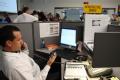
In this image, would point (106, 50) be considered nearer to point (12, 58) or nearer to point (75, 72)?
point (75, 72)

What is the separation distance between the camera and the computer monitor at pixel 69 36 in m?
2.76

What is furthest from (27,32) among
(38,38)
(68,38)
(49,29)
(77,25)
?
(77,25)

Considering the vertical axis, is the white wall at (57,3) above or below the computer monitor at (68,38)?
above

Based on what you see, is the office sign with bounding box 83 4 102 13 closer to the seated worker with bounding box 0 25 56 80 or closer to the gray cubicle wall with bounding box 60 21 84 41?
the gray cubicle wall with bounding box 60 21 84 41

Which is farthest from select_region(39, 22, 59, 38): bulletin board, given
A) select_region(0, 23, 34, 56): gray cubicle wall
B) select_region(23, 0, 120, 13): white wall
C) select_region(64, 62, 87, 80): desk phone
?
select_region(23, 0, 120, 13): white wall

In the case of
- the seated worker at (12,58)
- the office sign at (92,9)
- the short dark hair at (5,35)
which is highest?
the office sign at (92,9)

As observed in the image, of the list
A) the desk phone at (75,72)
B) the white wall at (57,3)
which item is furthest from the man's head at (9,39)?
the white wall at (57,3)

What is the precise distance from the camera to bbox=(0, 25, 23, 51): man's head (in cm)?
163

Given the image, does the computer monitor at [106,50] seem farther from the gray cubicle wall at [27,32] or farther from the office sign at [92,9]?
the gray cubicle wall at [27,32]

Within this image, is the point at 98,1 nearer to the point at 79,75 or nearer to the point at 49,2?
the point at 49,2

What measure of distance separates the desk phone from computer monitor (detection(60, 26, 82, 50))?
2.32 feet

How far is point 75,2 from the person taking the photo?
1035cm

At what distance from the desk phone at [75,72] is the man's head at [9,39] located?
486 millimetres

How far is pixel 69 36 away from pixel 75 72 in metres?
1.00
